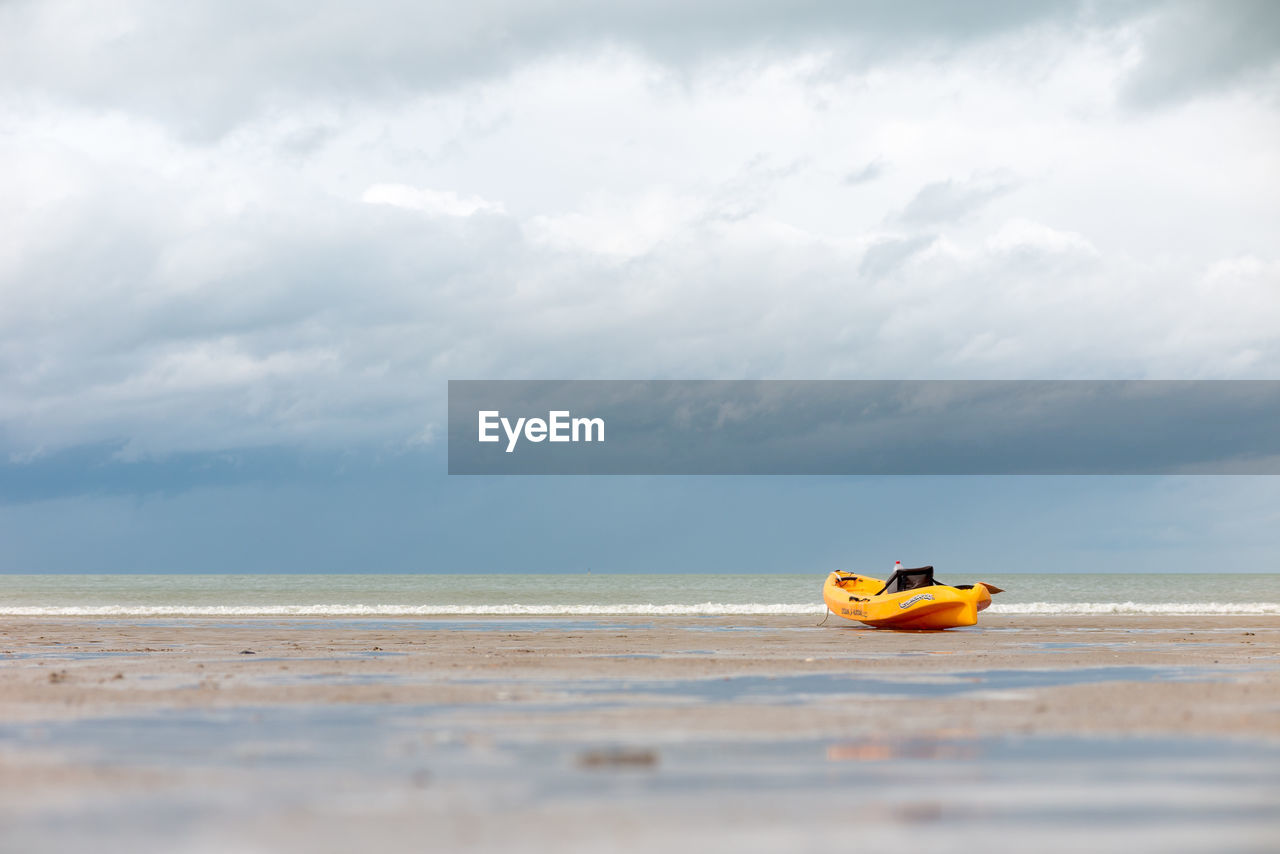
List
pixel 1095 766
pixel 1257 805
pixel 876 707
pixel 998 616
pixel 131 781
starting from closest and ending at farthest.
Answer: pixel 1257 805 < pixel 131 781 < pixel 1095 766 < pixel 876 707 < pixel 998 616

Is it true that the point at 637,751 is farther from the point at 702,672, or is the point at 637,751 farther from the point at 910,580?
the point at 910,580

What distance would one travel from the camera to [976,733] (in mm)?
14242

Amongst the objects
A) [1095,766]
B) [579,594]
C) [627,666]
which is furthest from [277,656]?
[579,594]

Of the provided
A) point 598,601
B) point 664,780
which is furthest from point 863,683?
point 598,601

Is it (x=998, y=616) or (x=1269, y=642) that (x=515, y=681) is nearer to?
(x=1269, y=642)

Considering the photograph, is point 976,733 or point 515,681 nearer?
point 976,733

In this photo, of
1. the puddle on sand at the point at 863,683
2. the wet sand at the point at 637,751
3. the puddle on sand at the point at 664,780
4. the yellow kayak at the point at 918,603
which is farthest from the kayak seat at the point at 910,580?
the puddle on sand at the point at 664,780

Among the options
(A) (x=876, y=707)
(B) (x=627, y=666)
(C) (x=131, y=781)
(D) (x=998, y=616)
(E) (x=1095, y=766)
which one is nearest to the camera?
(C) (x=131, y=781)

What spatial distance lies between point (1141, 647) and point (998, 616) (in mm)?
24918

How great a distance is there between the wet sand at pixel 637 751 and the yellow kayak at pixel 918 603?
38.3 ft

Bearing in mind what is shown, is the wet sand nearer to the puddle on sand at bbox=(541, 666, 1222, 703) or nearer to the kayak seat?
the puddle on sand at bbox=(541, 666, 1222, 703)

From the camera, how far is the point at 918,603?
1543 inches

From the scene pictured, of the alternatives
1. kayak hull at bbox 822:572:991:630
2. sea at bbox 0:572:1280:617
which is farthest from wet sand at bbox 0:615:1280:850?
sea at bbox 0:572:1280:617

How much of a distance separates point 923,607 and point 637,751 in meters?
27.8
